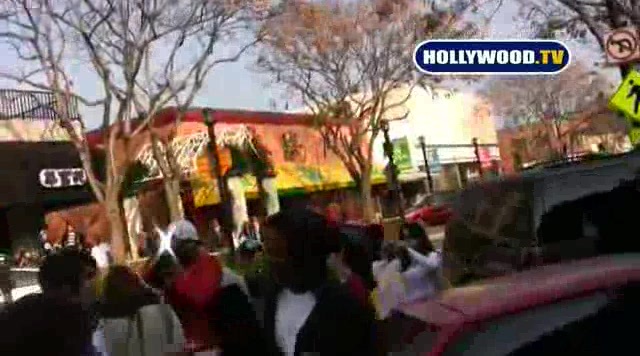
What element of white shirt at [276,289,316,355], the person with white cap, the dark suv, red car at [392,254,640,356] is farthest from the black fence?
red car at [392,254,640,356]

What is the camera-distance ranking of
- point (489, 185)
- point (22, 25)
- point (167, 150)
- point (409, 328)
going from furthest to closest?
point (167, 150) → point (22, 25) → point (489, 185) → point (409, 328)

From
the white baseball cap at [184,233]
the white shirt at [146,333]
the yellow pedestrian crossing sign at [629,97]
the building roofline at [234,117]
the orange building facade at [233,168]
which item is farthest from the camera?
the building roofline at [234,117]

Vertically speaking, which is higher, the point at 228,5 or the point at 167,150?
the point at 228,5

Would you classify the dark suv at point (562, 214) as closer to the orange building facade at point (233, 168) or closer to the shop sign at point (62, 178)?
the orange building facade at point (233, 168)

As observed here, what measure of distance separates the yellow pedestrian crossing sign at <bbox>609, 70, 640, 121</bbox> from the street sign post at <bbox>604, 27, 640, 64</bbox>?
1.22 metres

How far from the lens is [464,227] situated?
7508 millimetres

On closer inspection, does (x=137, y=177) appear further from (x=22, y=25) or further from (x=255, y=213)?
(x=22, y=25)

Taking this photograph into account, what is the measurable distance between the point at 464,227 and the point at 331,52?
28.1 meters

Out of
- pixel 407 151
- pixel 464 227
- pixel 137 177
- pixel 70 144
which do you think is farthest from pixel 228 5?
pixel 407 151

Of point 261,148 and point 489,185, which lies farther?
point 261,148

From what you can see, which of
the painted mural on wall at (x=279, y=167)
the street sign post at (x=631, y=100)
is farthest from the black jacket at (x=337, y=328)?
the painted mural on wall at (x=279, y=167)

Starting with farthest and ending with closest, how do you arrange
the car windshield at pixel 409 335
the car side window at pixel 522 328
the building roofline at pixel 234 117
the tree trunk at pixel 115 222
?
1. the building roofline at pixel 234 117
2. the tree trunk at pixel 115 222
3. the car windshield at pixel 409 335
4. the car side window at pixel 522 328

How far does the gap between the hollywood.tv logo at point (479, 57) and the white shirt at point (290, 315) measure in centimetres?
576

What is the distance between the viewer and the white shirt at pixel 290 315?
13.6 ft
